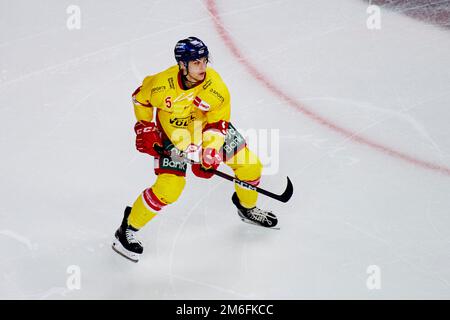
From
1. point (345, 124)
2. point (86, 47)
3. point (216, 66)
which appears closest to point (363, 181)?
point (345, 124)

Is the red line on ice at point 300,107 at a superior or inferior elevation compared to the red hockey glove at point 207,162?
superior

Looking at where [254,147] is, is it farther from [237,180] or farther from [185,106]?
[185,106]

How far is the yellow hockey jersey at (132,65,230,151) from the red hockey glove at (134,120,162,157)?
0.05m

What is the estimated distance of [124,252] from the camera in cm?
421

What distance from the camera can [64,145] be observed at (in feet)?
16.2

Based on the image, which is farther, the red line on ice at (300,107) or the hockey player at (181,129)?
the red line on ice at (300,107)

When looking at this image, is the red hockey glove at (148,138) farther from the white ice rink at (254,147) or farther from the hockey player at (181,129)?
the white ice rink at (254,147)

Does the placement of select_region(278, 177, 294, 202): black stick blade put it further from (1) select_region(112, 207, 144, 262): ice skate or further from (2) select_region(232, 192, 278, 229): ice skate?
(1) select_region(112, 207, 144, 262): ice skate

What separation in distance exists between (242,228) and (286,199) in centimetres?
30

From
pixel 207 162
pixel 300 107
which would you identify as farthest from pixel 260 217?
pixel 300 107

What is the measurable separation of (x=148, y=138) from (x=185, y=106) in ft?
0.80

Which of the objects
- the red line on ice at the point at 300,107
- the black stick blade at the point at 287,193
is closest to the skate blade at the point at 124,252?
the black stick blade at the point at 287,193

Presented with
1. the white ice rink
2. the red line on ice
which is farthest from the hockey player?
the red line on ice

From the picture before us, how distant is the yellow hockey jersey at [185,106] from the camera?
3928mm
